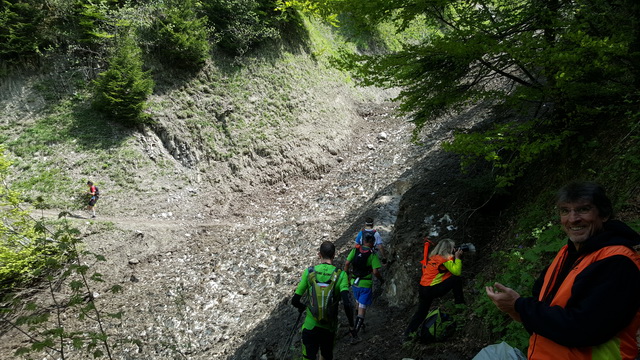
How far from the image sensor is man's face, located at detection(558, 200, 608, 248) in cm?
200

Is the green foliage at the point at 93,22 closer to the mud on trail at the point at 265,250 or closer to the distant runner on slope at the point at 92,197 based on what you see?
the distant runner on slope at the point at 92,197

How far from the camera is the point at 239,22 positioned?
61.7 feet

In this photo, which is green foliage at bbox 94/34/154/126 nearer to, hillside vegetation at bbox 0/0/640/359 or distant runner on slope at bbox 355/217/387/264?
hillside vegetation at bbox 0/0/640/359

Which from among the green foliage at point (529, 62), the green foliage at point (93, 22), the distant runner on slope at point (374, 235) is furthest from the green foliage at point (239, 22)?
the distant runner on slope at point (374, 235)

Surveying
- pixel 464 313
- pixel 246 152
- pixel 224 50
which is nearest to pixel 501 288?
pixel 464 313

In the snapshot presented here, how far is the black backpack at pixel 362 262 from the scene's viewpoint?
6.15 metres

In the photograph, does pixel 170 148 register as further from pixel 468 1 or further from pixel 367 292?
pixel 468 1

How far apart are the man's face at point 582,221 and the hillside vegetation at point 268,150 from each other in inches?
81.6

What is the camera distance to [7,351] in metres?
8.84

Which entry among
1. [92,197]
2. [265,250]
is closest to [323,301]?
[265,250]

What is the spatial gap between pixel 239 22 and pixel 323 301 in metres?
18.5

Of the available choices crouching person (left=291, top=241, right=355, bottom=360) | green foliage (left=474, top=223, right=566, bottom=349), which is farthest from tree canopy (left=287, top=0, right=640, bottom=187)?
crouching person (left=291, top=241, right=355, bottom=360)

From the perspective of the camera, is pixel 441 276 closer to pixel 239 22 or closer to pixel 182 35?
pixel 182 35

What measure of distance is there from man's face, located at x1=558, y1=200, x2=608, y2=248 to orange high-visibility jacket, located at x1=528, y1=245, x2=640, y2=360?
0.15 metres
